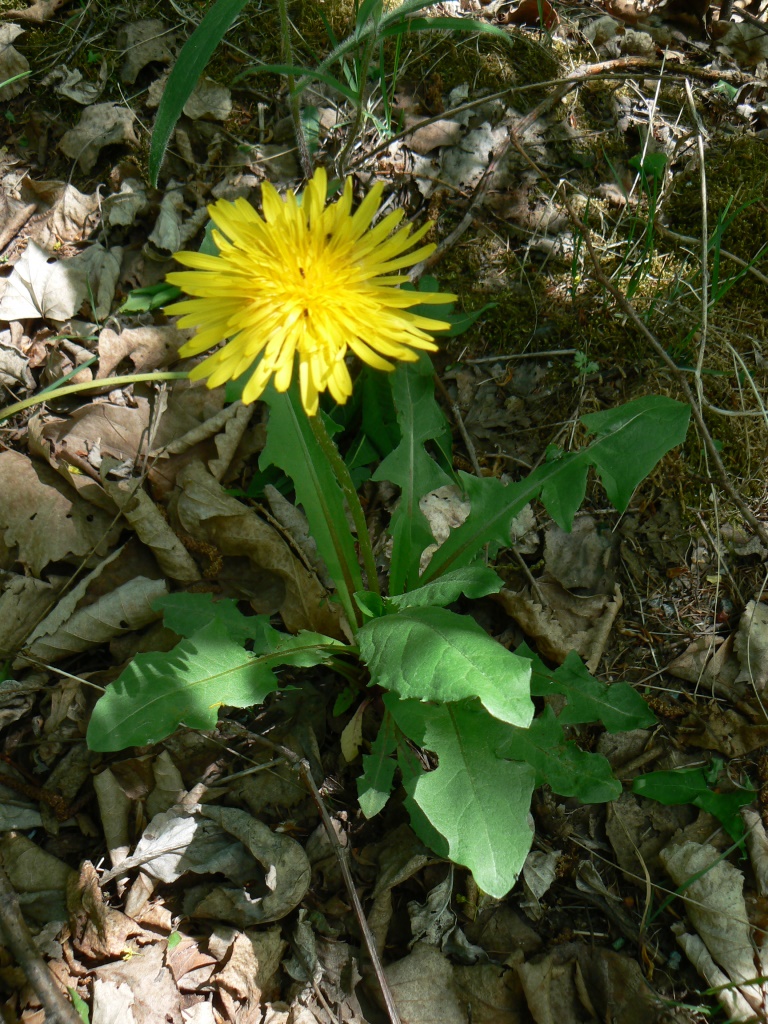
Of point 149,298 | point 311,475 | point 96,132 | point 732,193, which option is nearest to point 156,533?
point 311,475

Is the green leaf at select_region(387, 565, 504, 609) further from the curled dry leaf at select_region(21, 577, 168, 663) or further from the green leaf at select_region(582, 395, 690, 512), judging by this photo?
the curled dry leaf at select_region(21, 577, 168, 663)

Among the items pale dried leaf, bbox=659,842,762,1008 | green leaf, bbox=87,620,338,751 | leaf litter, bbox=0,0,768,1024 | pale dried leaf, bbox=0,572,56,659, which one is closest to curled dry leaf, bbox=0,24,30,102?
leaf litter, bbox=0,0,768,1024

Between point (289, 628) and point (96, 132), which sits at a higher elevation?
point (96, 132)

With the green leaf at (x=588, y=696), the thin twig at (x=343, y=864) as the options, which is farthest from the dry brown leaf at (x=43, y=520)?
the green leaf at (x=588, y=696)

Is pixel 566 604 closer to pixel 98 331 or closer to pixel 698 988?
pixel 698 988

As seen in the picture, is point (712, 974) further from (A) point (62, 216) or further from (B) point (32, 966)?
(A) point (62, 216)

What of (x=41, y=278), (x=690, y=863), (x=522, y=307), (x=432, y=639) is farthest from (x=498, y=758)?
(x=41, y=278)
